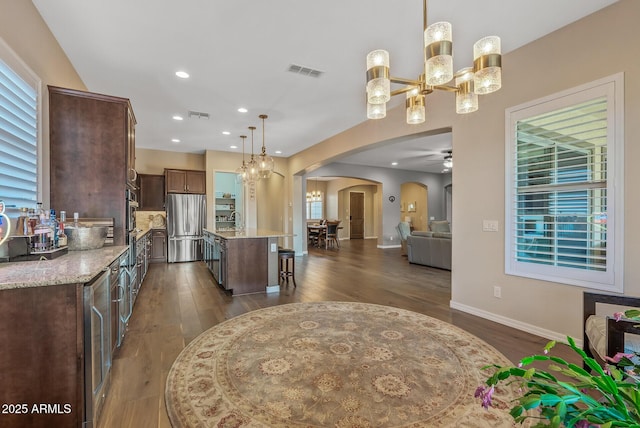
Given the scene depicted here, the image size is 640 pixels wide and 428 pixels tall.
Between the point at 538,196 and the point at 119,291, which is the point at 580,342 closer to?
the point at 538,196

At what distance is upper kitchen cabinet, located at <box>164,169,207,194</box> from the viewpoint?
7148 millimetres

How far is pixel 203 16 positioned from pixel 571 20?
11.0 feet

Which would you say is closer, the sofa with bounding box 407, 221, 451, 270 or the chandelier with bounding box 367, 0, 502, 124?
the chandelier with bounding box 367, 0, 502, 124

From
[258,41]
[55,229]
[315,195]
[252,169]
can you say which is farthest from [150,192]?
[315,195]

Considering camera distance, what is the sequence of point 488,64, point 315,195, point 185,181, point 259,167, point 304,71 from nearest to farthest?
point 488,64
point 304,71
point 259,167
point 185,181
point 315,195

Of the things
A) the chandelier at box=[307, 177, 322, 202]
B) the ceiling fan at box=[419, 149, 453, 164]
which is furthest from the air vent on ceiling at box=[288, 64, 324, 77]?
the chandelier at box=[307, 177, 322, 202]

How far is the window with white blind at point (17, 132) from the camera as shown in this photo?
2.01 metres

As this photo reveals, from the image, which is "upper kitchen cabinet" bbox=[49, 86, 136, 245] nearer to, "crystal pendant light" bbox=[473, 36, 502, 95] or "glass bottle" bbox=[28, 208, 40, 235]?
"glass bottle" bbox=[28, 208, 40, 235]

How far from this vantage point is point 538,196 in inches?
119

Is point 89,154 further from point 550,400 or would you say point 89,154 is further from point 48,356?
point 550,400

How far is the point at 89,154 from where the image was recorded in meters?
2.79

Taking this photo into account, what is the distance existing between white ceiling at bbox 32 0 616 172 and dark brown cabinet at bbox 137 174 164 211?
299cm

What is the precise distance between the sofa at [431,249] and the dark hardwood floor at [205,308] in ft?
0.77

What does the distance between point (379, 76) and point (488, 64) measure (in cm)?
69
